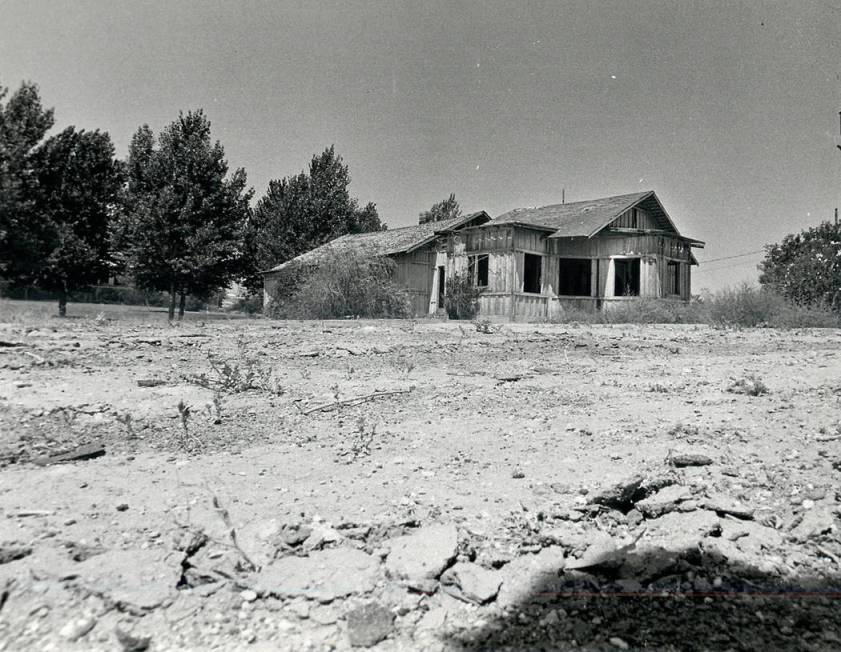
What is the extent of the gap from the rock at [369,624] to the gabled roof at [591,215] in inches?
699

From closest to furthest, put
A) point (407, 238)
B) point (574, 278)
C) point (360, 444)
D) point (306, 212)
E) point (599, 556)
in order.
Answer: point (599, 556) → point (360, 444) → point (574, 278) → point (407, 238) → point (306, 212)

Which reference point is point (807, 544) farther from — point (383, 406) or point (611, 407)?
point (383, 406)

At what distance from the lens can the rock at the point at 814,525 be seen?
2.46 metres

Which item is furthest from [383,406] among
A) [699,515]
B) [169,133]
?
[169,133]

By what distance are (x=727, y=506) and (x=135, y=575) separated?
8.21 ft

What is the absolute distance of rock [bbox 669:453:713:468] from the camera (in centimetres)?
318

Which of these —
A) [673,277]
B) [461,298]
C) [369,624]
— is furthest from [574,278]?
[369,624]

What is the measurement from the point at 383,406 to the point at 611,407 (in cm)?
178

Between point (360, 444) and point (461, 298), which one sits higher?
point (461, 298)

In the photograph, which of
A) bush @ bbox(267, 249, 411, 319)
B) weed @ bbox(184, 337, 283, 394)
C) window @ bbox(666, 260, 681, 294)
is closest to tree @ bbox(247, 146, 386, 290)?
bush @ bbox(267, 249, 411, 319)

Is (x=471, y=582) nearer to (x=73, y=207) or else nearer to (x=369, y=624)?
(x=369, y=624)

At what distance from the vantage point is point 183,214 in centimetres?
2158

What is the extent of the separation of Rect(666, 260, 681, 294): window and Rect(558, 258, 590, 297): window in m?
3.40

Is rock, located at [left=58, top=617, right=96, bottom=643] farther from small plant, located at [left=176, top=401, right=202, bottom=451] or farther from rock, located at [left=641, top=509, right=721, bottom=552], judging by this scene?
rock, located at [left=641, top=509, right=721, bottom=552]
